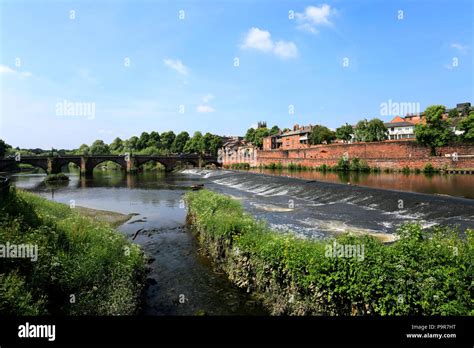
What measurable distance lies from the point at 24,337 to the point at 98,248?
5.94m

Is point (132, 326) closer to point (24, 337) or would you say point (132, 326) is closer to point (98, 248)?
point (24, 337)

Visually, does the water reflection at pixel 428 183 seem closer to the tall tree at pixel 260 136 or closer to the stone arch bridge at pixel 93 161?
the stone arch bridge at pixel 93 161

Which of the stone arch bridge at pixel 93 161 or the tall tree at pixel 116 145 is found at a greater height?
the tall tree at pixel 116 145

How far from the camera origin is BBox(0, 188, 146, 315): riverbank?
743 centimetres

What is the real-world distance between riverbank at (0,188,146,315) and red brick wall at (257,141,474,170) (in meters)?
67.5

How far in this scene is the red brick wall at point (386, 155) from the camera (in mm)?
62188

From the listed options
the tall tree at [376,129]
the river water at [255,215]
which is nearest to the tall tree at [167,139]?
the tall tree at [376,129]

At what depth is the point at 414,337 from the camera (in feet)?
18.5

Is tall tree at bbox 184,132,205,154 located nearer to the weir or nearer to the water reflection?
the water reflection

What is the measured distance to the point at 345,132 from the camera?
4141 inches

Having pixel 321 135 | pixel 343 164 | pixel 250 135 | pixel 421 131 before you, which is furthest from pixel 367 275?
pixel 250 135

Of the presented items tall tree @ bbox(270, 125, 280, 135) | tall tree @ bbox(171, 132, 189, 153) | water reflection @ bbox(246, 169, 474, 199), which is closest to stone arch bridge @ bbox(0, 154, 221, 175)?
tall tree @ bbox(270, 125, 280, 135)

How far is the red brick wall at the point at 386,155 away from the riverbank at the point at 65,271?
6753 cm

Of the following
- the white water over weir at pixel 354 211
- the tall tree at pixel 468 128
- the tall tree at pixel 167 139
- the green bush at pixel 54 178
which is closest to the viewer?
the white water over weir at pixel 354 211
